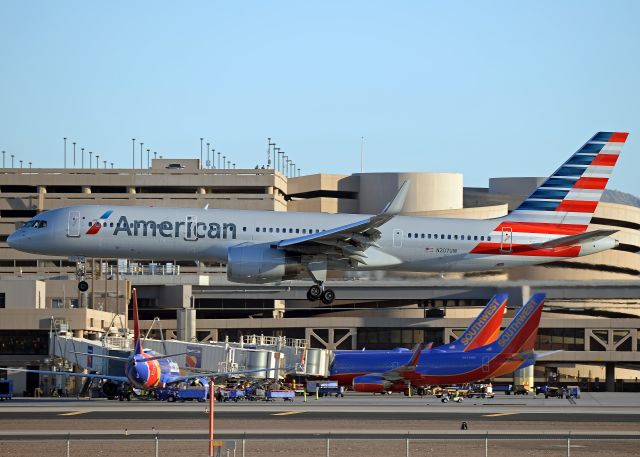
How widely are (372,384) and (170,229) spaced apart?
61.0ft

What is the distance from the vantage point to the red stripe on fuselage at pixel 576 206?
73000 millimetres

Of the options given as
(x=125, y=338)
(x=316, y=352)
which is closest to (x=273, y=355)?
(x=316, y=352)

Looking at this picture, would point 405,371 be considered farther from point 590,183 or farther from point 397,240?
point 590,183

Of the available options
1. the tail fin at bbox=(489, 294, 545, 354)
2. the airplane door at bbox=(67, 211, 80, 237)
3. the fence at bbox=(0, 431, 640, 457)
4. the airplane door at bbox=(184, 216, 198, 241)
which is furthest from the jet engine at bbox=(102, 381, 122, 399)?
the fence at bbox=(0, 431, 640, 457)

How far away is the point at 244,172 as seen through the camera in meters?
188

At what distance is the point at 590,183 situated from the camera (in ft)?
251

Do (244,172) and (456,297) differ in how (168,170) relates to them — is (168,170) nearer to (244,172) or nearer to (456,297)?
(244,172)

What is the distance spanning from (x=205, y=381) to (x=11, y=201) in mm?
115389

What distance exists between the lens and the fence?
42156mm

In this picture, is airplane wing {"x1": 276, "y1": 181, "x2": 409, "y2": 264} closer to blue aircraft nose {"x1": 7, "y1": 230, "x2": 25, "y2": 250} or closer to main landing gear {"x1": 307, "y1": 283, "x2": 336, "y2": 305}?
main landing gear {"x1": 307, "y1": 283, "x2": 336, "y2": 305}

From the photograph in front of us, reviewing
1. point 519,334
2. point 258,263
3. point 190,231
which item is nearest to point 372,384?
point 519,334

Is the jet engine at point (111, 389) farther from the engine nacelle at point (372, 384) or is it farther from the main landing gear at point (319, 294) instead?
the main landing gear at point (319, 294)

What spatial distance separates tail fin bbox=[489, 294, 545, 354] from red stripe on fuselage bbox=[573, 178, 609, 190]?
392 inches

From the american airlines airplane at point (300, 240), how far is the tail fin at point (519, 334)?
456 inches
